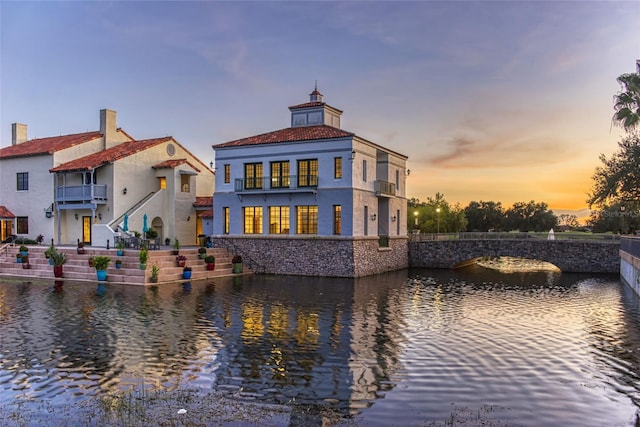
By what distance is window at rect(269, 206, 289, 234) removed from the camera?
36.4m

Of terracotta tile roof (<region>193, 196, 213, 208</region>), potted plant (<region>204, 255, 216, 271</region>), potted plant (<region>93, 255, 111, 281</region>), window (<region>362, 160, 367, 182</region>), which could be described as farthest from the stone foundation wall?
potted plant (<region>93, 255, 111, 281</region>)

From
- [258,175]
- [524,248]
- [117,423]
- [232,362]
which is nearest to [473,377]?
[232,362]

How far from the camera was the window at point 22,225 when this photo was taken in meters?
44.0

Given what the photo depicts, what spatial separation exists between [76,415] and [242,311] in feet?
37.2

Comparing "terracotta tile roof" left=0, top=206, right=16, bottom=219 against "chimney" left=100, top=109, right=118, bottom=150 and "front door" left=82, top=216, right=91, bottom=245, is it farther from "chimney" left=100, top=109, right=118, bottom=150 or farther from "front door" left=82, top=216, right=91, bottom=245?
"chimney" left=100, top=109, right=118, bottom=150

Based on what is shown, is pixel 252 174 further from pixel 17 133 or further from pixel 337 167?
pixel 17 133

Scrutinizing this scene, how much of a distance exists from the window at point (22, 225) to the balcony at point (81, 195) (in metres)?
4.42

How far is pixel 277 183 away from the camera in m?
36.4

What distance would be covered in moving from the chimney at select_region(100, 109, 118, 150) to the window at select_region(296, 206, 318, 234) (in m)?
21.1

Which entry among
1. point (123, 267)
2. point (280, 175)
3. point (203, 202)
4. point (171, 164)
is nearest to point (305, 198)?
point (280, 175)

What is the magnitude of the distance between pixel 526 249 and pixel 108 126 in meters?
37.9

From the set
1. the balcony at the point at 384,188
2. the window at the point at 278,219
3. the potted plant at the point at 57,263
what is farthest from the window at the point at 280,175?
the potted plant at the point at 57,263

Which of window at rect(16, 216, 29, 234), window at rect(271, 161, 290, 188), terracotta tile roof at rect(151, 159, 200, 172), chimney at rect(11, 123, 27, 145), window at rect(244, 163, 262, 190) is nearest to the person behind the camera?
window at rect(271, 161, 290, 188)

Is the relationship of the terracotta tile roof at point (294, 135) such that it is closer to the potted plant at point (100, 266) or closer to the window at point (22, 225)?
the potted plant at point (100, 266)
